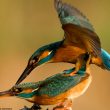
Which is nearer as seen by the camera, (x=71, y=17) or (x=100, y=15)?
(x=71, y=17)

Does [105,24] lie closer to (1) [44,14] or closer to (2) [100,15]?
(2) [100,15]

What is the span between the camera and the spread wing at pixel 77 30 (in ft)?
2.84

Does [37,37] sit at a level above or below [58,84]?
above

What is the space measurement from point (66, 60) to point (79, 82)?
0.05m

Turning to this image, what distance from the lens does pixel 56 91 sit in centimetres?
90

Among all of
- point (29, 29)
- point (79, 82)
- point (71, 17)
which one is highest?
point (29, 29)

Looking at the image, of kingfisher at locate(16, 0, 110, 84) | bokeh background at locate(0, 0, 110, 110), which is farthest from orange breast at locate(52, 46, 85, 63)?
bokeh background at locate(0, 0, 110, 110)

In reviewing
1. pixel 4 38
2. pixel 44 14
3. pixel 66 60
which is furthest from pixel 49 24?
pixel 66 60

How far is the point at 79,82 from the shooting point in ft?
2.99

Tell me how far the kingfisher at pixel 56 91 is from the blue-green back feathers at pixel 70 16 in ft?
0.24

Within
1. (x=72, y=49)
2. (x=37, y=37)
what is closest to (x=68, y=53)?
(x=72, y=49)

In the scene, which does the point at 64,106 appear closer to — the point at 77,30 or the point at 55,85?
the point at 55,85

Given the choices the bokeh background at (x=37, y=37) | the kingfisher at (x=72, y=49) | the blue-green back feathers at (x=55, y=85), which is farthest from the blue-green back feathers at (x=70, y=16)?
the bokeh background at (x=37, y=37)

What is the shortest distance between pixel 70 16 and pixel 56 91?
0.14 meters
